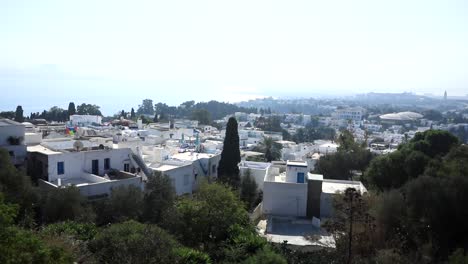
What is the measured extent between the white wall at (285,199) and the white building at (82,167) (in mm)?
5572

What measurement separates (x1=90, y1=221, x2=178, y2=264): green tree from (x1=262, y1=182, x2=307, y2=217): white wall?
8.07 meters

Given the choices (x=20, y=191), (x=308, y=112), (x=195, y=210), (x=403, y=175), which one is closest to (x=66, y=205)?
(x=20, y=191)

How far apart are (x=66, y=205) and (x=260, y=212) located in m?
8.01

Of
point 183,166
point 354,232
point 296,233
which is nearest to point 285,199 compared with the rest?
point 296,233

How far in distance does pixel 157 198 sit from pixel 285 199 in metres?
5.20

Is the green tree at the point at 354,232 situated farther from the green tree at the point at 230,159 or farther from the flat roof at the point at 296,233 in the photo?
the green tree at the point at 230,159

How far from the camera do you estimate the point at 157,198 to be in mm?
15906

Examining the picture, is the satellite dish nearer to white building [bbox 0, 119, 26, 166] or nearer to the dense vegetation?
white building [bbox 0, 119, 26, 166]

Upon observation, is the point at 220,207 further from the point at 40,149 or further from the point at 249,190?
the point at 40,149

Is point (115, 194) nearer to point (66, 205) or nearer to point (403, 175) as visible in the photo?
point (66, 205)

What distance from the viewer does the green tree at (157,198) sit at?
15.4 m

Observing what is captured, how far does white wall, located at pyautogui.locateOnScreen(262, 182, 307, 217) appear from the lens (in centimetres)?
1714

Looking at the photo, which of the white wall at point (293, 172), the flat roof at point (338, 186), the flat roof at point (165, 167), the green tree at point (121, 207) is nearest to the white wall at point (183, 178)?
the flat roof at point (165, 167)

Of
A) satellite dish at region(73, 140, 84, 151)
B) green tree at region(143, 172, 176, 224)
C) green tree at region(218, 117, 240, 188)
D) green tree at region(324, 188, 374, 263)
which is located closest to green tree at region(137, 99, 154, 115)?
green tree at region(218, 117, 240, 188)
